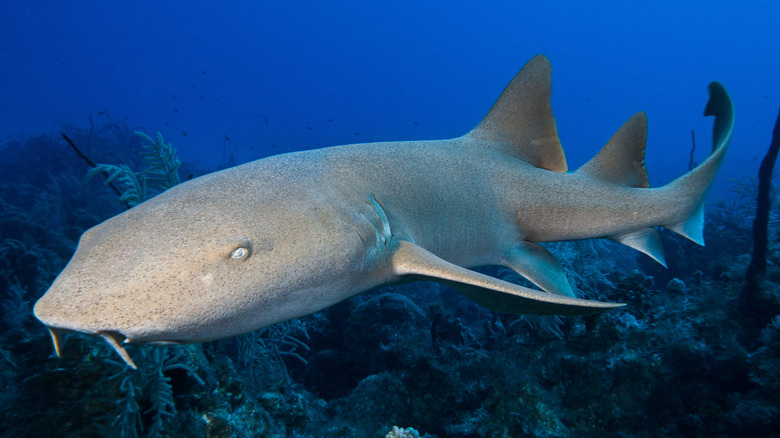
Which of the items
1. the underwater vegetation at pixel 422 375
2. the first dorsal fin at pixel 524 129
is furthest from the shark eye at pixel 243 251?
the first dorsal fin at pixel 524 129

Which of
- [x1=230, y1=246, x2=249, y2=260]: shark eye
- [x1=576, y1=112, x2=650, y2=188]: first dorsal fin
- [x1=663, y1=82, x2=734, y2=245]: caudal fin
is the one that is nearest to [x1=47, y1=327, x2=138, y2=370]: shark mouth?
[x1=230, y1=246, x2=249, y2=260]: shark eye

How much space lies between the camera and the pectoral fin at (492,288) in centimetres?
201

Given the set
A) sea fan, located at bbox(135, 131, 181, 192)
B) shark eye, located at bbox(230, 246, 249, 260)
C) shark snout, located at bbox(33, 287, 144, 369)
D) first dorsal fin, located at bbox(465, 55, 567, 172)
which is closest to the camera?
shark snout, located at bbox(33, 287, 144, 369)

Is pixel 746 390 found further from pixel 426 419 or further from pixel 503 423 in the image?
pixel 426 419

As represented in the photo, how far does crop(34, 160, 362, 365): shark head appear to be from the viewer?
144 centimetres

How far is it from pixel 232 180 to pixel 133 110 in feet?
525

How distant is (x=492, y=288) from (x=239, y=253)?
4.43ft

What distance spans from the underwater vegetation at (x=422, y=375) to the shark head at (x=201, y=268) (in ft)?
6.30

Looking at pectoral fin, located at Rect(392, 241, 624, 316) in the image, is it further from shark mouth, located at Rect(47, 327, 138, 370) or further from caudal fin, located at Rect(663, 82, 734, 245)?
caudal fin, located at Rect(663, 82, 734, 245)

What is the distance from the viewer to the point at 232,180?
2.21m

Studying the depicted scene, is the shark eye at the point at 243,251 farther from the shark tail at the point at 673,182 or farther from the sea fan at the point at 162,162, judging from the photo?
the sea fan at the point at 162,162

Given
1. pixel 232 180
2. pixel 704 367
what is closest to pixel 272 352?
pixel 232 180

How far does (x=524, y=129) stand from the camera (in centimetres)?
386

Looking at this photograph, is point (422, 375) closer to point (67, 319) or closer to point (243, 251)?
point (243, 251)
